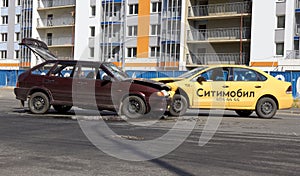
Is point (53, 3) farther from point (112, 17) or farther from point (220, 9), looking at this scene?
point (220, 9)

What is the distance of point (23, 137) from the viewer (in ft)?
27.5

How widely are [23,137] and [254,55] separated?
3620 centimetres

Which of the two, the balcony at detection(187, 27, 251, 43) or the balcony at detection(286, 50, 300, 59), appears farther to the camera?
the balcony at detection(187, 27, 251, 43)

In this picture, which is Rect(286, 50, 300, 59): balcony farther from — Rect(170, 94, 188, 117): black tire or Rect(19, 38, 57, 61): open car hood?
Rect(170, 94, 188, 117): black tire

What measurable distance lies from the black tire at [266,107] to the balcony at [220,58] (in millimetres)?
29889

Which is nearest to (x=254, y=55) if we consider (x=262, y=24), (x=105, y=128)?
(x=262, y=24)

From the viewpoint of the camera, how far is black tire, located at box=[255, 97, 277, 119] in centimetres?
1464

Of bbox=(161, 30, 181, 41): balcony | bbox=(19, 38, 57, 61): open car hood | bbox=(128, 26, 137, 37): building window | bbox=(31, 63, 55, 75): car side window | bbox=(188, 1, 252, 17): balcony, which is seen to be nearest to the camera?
bbox=(31, 63, 55, 75): car side window

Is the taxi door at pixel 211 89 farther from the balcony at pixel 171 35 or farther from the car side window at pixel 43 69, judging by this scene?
the balcony at pixel 171 35

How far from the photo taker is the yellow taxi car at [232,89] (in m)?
14.1

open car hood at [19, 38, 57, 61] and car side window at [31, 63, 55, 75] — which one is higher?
open car hood at [19, 38, 57, 61]

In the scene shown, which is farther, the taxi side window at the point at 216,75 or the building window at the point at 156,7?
the building window at the point at 156,7

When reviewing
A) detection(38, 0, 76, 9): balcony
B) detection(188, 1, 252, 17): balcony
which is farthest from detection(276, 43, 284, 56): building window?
detection(38, 0, 76, 9): balcony

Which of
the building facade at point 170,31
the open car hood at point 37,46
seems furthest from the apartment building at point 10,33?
the open car hood at point 37,46
